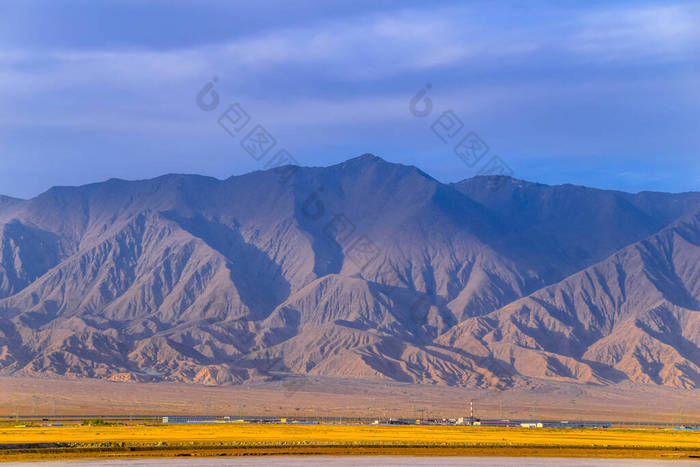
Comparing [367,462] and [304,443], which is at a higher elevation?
[304,443]

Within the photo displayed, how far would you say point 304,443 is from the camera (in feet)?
291

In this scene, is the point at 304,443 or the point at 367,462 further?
the point at 304,443

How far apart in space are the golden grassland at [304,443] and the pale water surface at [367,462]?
529 centimetres

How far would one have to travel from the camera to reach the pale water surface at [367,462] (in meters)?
67.8

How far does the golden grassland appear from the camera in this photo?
80000 millimetres

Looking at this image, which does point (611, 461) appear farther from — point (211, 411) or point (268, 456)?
point (211, 411)

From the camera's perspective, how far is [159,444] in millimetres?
84500

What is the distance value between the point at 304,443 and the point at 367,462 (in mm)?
19331

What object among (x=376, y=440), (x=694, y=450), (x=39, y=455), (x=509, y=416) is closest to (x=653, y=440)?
(x=694, y=450)

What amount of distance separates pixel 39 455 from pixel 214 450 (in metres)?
13.4

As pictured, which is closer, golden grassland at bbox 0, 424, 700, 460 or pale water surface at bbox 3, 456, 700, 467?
pale water surface at bbox 3, 456, 700, 467

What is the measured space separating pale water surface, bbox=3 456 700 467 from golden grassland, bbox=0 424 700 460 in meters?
5.29

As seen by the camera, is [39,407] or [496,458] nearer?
[496,458]

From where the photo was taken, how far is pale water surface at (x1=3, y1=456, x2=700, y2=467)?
67750mm
